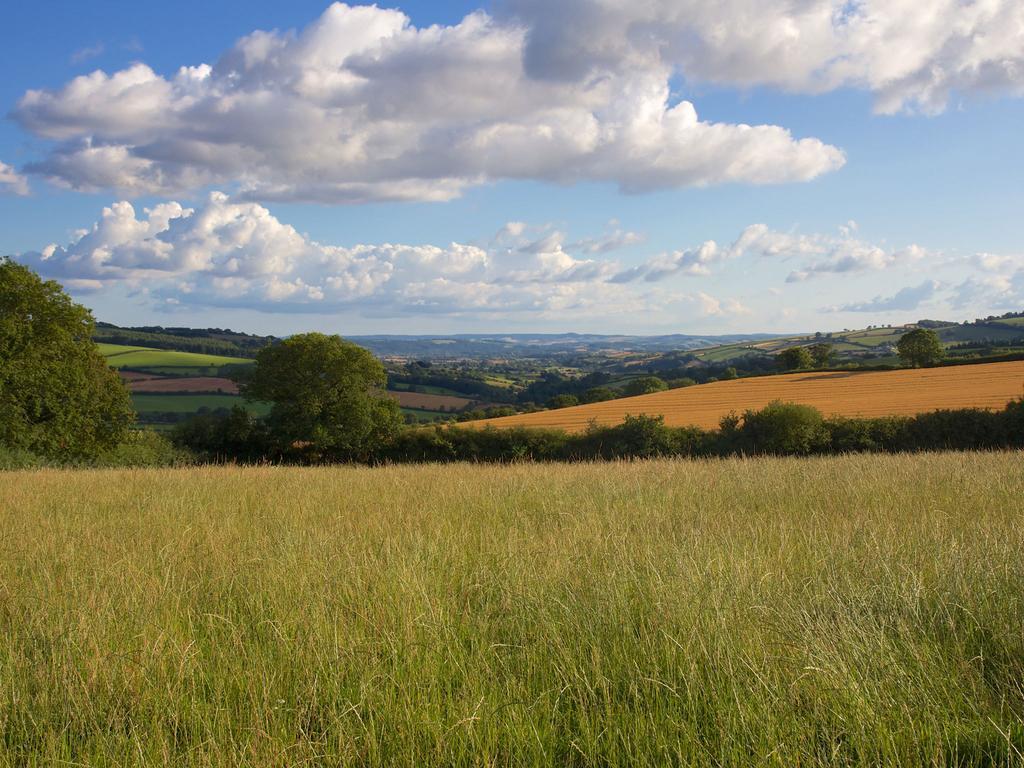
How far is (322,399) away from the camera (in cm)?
3962

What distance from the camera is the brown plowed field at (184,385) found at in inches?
2708

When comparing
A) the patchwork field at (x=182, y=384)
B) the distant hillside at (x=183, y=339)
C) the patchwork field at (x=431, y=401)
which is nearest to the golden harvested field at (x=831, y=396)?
the patchwork field at (x=431, y=401)

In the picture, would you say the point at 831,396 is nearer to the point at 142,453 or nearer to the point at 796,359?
the point at 796,359

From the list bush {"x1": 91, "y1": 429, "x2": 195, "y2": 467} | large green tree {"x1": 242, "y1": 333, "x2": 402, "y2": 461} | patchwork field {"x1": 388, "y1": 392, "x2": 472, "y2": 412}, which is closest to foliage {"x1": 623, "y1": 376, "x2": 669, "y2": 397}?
patchwork field {"x1": 388, "y1": 392, "x2": 472, "y2": 412}

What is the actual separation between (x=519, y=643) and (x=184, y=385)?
75.1m

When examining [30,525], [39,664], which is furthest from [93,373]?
[39,664]

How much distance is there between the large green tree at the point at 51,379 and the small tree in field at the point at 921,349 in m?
66.2

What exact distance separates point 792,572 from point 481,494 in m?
4.75

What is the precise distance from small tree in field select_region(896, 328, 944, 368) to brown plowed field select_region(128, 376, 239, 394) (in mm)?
66150

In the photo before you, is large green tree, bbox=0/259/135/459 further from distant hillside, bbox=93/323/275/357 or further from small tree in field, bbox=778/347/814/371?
small tree in field, bbox=778/347/814/371

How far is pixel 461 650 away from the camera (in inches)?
144

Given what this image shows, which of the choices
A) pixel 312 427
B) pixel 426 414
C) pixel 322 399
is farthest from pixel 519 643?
→ pixel 426 414

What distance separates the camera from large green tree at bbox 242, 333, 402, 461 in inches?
1532

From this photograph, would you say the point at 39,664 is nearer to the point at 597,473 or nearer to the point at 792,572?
the point at 792,572
